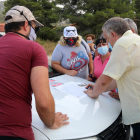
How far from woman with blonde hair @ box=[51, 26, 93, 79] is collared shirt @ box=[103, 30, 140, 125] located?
1457mm

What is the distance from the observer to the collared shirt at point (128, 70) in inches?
55.8

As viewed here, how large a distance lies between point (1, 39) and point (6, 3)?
766 inches

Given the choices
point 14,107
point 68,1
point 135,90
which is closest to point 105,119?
point 135,90

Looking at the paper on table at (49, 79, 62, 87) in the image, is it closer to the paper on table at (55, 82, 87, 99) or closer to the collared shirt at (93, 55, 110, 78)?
the paper on table at (55, 82, 87, 99)

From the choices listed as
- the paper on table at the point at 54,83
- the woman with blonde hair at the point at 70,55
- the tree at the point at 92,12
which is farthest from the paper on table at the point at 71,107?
Result: the tree at the point at 92,12

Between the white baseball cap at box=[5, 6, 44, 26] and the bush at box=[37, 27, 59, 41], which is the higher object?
the white baseball cap at box=[5, 6, 44, 26]

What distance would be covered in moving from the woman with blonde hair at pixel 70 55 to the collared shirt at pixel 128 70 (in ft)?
4.78

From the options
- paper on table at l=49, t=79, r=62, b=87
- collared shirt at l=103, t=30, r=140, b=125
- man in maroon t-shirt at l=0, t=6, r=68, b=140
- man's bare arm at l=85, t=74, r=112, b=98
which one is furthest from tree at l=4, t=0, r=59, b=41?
man in maroon t-shirt at l=0, t=6, r=68, b=140

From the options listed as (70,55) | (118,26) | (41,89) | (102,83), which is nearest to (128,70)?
(102,83)

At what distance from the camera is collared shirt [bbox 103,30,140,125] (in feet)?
4.65

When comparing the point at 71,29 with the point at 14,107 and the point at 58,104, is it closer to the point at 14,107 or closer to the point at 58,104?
the point at 58,104

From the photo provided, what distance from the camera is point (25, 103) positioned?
1161 millimetres

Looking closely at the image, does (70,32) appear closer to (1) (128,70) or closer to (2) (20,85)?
(1) (128,70)

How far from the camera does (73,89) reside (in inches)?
90.4
